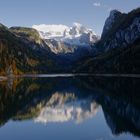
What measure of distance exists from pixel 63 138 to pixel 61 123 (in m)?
15.2

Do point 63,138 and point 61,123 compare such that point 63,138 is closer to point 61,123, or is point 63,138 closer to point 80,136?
point 80,136

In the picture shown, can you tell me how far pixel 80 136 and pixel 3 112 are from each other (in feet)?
112

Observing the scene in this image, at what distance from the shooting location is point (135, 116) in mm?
69625

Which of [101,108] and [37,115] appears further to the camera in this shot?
[101,108]

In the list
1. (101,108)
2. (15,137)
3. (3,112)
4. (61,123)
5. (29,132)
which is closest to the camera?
(15,137)

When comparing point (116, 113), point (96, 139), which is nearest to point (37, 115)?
point (116, 113)

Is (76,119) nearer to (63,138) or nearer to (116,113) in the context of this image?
(116,113)

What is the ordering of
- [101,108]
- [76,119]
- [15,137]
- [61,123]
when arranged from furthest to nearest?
[101,108], [76,119], [61,123], [15,137]

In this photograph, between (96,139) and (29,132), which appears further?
(29,132)

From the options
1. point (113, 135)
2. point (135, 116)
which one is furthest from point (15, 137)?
point (135, 116)

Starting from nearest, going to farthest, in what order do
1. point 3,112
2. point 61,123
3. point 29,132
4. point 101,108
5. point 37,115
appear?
1. point 29,132
2. point 61,123
3. point 37,115
4. point 3,112
5. point 101,108

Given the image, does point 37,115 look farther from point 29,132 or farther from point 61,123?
point 29,132

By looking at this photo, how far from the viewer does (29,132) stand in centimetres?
5750

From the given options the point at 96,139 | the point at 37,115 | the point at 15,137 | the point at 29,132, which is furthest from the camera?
the point at 37,115
